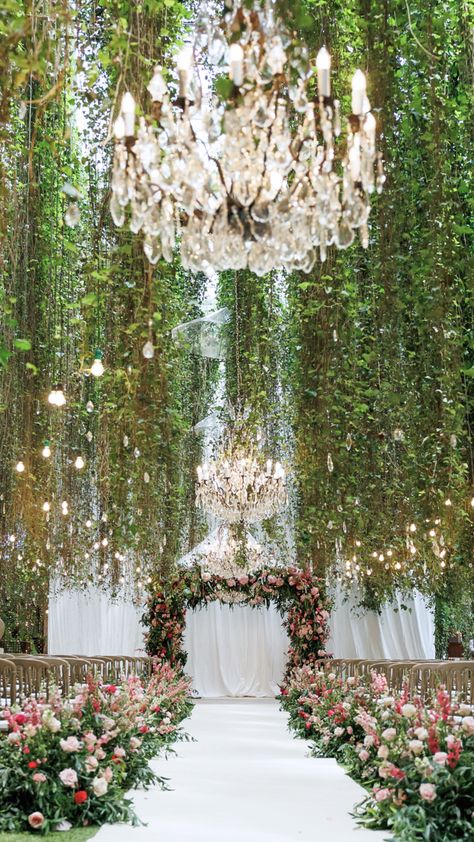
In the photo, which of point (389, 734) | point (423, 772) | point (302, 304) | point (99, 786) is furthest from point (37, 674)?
point (302, 304)

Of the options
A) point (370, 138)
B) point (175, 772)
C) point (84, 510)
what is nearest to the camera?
point (370, 138)

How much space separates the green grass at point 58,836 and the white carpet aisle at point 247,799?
7 cm

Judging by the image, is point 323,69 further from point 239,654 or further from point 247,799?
point 239,654

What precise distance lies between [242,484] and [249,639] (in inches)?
270

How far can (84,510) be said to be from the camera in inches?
575

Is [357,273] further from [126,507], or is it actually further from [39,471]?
[39,471]

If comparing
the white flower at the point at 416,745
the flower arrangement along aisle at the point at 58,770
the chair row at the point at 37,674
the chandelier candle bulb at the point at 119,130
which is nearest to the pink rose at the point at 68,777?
the flower arrangement along aisle at the point at 58,770

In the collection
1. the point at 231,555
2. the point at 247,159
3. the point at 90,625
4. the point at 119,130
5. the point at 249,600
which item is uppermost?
the point at 119,130

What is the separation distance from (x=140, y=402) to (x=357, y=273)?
2240 millimetres

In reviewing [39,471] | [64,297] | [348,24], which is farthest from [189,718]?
[348,24]

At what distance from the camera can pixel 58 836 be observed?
4.48m

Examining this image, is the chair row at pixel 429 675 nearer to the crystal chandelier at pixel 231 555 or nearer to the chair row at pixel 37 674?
the chair row at pixel 37 674

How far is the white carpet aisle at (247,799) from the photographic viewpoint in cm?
464

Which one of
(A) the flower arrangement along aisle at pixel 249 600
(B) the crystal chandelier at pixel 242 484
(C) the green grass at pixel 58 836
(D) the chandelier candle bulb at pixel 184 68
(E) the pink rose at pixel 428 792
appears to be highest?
(D) the chandelier candle bulb at pixel 184 68
